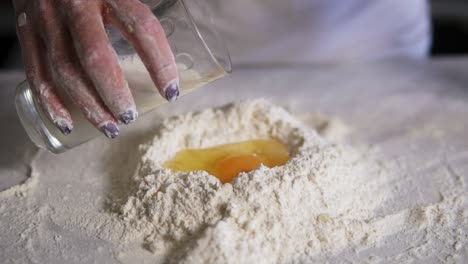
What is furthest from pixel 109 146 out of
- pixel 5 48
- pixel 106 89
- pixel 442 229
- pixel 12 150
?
pixel 5 48

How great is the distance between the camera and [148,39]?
814 mm

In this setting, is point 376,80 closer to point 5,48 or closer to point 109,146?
point 109,146

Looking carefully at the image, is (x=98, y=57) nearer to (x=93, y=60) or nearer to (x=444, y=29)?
(x=93, y=60)

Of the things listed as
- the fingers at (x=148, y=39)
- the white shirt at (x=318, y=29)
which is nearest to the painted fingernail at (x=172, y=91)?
the fingers at (x=148, y=39)

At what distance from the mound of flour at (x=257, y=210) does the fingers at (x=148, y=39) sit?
0.19 metres

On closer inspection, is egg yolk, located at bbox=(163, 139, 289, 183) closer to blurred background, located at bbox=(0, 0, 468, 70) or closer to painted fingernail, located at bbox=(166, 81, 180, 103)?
painted fingernail, located at bbox=(166, 81, 180, 103)

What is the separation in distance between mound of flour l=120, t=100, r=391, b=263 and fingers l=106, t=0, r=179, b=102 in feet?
0.61

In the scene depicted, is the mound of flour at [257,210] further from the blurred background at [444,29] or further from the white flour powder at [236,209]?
the blurred background at [444,29]

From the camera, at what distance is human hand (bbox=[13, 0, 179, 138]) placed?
81 cm

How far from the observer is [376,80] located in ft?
4.84

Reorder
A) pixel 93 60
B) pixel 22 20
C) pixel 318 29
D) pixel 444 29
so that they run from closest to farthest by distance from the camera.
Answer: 1. pixel 93 60
2. pixel 22 20
3. pixel 318 29
4. pixel 444 29

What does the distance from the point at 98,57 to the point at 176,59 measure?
137mm

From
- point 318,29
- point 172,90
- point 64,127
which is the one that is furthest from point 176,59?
point 318,29

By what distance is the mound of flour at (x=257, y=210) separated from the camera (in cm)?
84
